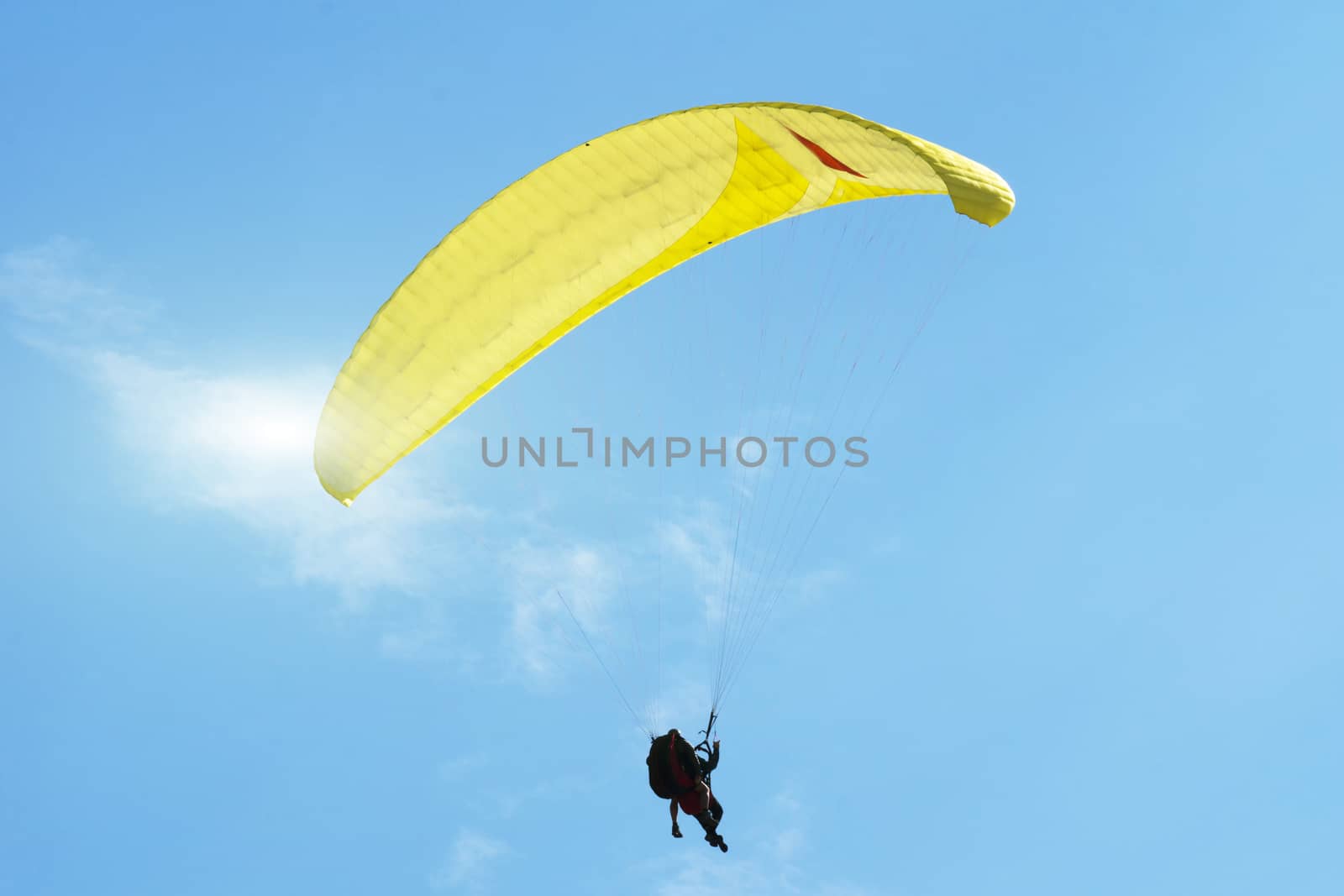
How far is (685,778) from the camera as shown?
16.5 metres

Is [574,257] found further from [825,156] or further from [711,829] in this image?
[711,829]

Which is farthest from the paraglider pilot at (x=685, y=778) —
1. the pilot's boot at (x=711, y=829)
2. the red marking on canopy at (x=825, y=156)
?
the red marking on canopy at (x=825, y=156)

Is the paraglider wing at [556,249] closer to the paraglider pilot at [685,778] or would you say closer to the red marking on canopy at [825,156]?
the red marking on canopy at [825,156]

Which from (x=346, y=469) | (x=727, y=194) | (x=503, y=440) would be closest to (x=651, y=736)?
(x=503, y=440)

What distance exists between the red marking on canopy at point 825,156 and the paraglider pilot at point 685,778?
6.74m

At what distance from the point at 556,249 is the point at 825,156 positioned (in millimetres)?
3429

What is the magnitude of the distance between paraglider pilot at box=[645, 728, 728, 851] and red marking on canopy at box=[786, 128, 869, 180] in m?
6.74

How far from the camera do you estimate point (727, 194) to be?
56.3 feet

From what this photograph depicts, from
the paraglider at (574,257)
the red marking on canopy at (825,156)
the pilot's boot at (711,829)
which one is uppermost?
the paraglider at (574,257)

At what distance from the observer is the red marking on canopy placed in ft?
52.7

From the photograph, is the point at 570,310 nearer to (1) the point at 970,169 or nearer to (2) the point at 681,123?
(2) the point at 681,123

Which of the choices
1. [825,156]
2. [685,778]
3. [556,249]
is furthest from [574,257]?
[685,778]

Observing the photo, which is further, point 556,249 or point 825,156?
point 556,249

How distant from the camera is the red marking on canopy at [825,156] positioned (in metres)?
16.1
